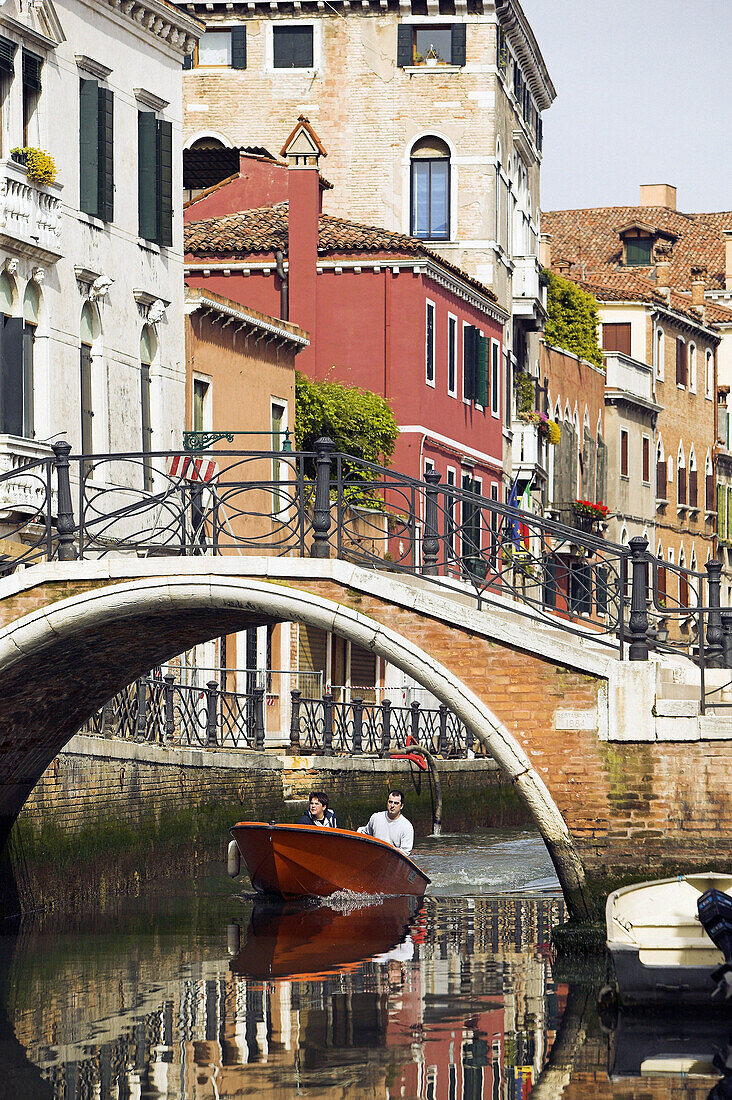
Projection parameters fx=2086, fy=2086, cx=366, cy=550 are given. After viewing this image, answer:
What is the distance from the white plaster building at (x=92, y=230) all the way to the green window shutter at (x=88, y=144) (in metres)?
0.02

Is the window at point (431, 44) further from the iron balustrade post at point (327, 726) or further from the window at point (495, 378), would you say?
the iron balustrade post at point (327, 726)

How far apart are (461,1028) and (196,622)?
5.16m

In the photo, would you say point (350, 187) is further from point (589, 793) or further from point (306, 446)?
point (589, 793)

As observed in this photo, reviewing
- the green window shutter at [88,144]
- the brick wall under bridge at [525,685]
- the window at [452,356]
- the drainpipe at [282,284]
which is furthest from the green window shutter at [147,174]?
the window at [452,356]

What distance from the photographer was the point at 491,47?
37.0 metres

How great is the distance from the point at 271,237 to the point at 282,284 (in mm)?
772

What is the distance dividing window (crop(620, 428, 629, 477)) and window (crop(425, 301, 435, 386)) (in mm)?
16915

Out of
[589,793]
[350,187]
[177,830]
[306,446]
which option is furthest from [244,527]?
[589,793]

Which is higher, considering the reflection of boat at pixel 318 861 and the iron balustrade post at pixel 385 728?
the iron balustrade post at pixel 385 728

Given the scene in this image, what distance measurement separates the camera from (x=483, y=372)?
1479 inches

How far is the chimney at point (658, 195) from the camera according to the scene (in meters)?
65.4

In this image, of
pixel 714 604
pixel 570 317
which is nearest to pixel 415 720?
pixel 714 604

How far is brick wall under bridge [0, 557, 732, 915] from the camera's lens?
1534 cm

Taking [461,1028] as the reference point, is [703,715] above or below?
above
